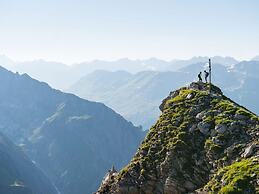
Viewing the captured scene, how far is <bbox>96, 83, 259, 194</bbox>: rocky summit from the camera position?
50344 millimetres

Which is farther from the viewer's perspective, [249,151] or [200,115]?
[200,115]

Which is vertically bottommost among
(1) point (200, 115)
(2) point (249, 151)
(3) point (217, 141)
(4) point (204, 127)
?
(2) point (249, 151)

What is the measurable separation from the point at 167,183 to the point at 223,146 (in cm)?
820

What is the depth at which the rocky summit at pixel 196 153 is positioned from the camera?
5034 cm

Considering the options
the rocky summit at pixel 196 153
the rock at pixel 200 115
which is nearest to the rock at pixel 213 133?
the rocky summit at pixel 196 153

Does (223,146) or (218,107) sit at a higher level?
(218,107)

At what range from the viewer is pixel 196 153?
5794cm

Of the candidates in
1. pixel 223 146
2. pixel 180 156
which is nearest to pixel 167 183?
pixel 180 156

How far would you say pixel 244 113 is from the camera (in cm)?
5997

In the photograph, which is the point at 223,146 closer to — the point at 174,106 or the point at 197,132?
the point at 197,132

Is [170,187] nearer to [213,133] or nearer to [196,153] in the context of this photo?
[196,153]

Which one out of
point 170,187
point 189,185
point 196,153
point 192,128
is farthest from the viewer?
point 192,128

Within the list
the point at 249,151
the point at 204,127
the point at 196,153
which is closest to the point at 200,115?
the point at 204,127

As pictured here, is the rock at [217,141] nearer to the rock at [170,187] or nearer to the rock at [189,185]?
the rock at [189,185]
